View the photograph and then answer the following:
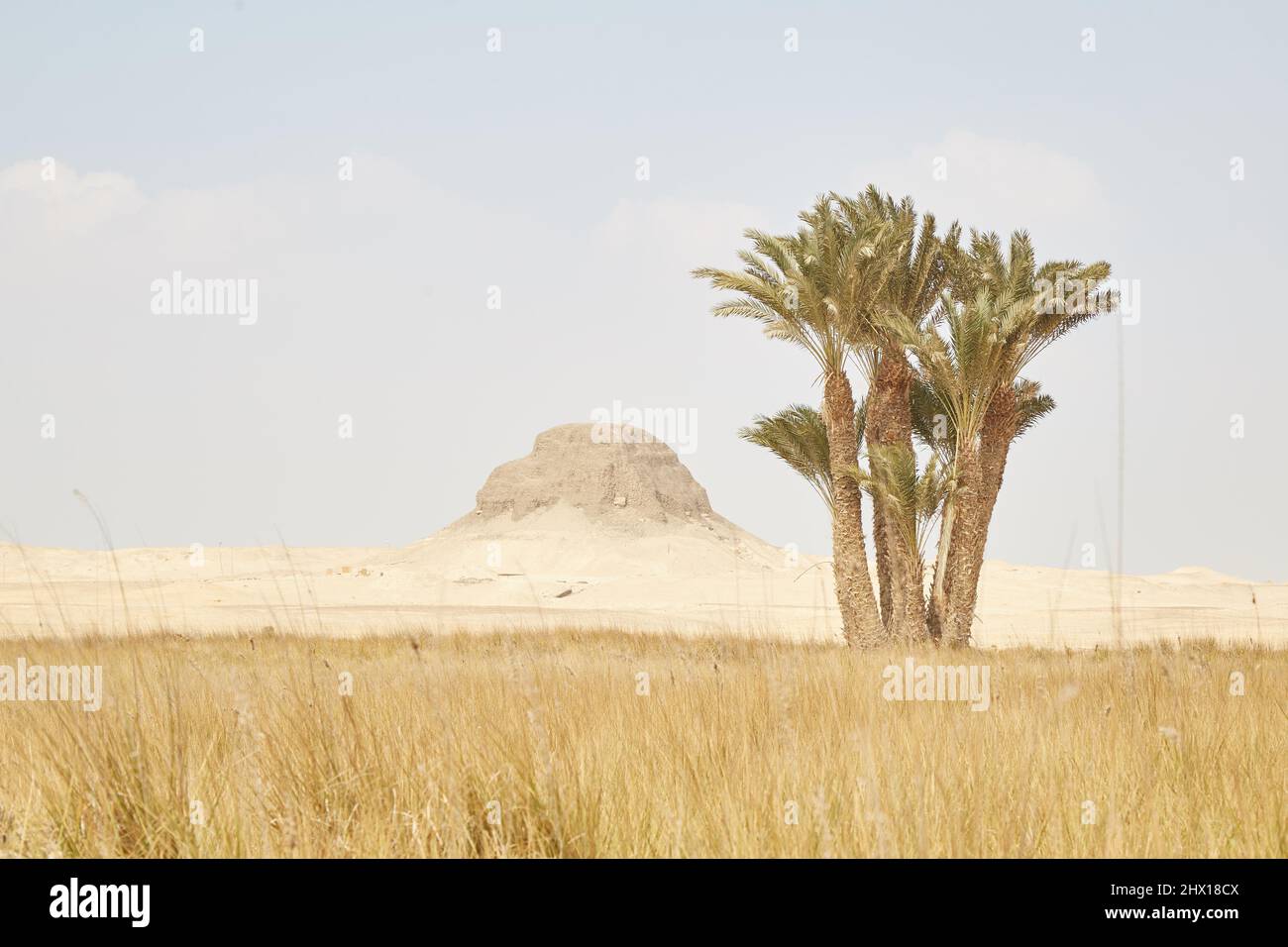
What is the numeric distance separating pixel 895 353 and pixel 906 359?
35cm

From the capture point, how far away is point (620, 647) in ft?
Result: 54.5

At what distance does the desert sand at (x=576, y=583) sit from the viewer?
26.2 m

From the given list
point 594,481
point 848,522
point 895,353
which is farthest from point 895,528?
point 594,481

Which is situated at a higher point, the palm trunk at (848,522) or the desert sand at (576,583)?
the palm trunk at (848,522)

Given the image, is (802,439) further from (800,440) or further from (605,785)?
(605,785)

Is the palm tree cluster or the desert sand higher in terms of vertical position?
the palm tree cluster

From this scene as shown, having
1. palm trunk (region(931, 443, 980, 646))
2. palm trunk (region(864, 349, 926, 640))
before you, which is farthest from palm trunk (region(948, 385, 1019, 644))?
palm trunk (region(864, 349, 926, 640))

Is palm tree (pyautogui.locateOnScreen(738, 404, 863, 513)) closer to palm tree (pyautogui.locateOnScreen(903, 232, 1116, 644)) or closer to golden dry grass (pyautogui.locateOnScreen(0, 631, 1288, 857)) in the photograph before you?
palm tree (pyautogui.locateOnScreen(903, 232, 1116, 644))

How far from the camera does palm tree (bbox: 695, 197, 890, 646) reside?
54.6 feet

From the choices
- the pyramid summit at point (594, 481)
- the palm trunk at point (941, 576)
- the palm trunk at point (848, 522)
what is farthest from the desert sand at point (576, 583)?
the palm trunk at point (941, 576)

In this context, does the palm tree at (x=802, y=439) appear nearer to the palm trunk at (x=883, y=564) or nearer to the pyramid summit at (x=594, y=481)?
the palm trunk at (x=883, y=564)

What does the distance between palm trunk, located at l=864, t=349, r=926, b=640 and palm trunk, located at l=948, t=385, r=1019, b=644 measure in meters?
0.63

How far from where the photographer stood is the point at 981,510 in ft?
56.5
